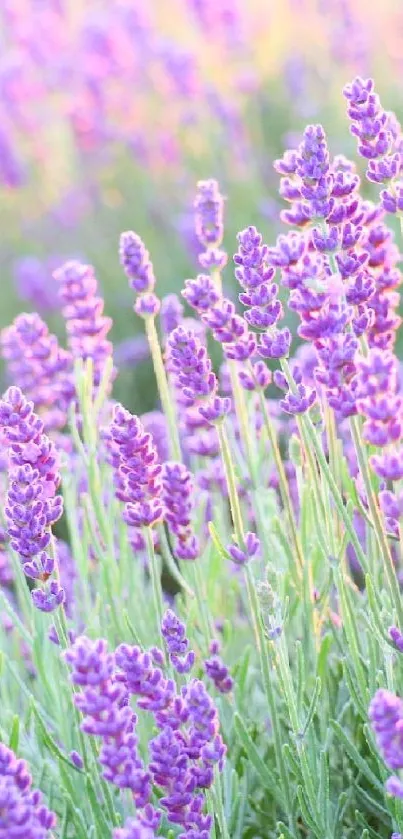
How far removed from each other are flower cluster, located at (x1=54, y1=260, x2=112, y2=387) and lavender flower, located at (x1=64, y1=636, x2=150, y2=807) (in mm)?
1118

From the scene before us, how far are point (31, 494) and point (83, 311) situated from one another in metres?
0.91

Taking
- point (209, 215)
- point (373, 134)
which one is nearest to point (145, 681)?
point (373, 134)

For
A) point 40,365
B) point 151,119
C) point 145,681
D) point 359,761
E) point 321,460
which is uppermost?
point 151,119

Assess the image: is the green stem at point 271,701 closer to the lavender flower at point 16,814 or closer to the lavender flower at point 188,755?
the lavender flower at point 188,755

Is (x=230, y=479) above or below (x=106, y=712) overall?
above

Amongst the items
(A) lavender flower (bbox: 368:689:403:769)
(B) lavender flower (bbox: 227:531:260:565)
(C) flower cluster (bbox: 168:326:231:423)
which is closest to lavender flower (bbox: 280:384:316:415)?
(C) flower cluster (bbox: 168:326:231:423)

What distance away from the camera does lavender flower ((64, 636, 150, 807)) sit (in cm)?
137

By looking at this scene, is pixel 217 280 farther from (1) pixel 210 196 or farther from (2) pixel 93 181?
(2) pixel 93 181

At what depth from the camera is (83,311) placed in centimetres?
256

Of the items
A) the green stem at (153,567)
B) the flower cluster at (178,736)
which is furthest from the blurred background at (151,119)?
the flower cluster at (178,736)

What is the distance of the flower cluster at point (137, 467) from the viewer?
71.6 inches

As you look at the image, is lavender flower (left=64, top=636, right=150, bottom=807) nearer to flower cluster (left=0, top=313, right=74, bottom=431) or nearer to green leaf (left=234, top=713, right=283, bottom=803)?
green leaf (left=234, top=713, right=283, bottom=803)

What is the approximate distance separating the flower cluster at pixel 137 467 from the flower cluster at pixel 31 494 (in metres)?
0.11

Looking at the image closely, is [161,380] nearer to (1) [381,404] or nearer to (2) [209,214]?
(2) [209,214]
